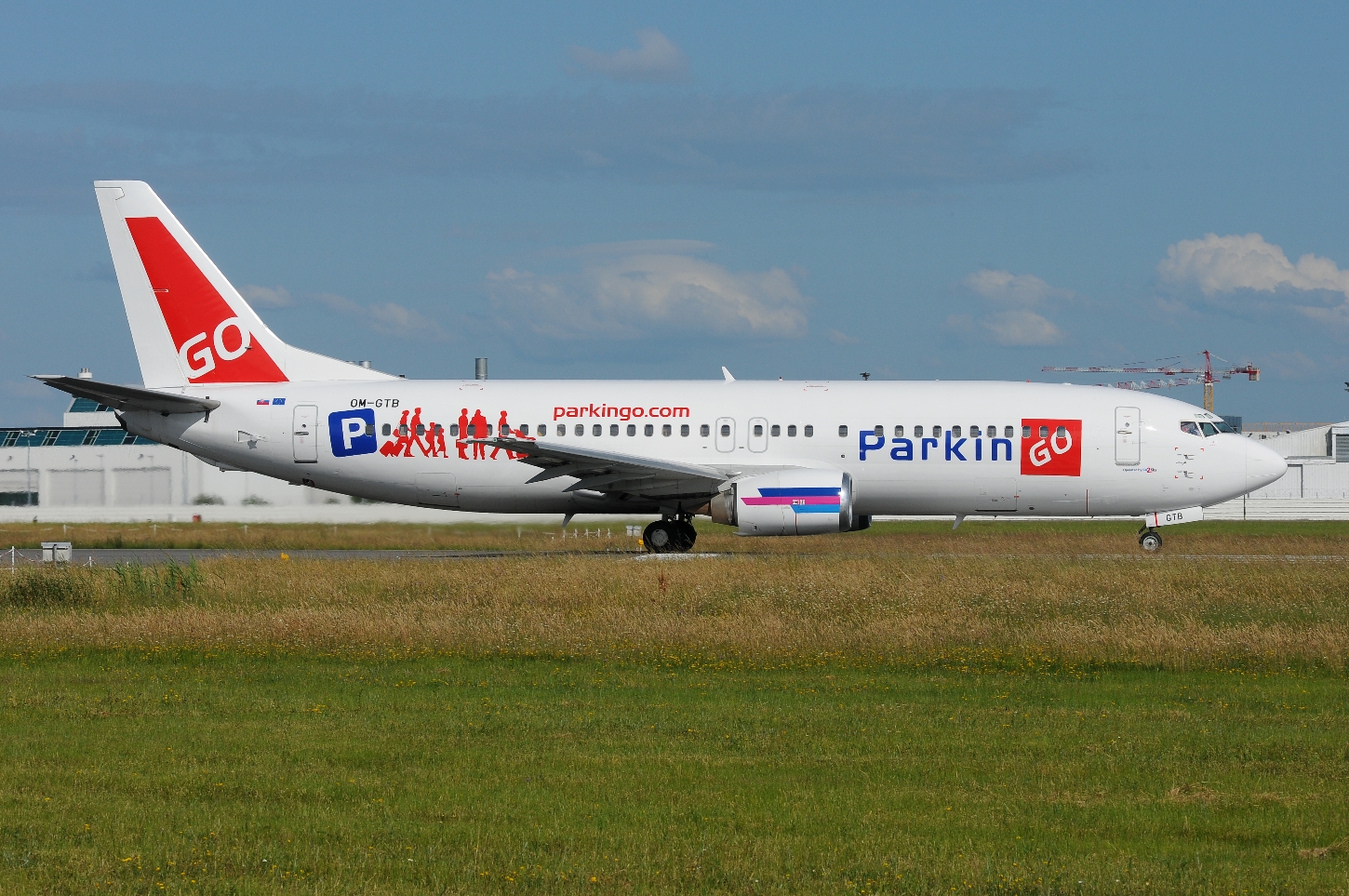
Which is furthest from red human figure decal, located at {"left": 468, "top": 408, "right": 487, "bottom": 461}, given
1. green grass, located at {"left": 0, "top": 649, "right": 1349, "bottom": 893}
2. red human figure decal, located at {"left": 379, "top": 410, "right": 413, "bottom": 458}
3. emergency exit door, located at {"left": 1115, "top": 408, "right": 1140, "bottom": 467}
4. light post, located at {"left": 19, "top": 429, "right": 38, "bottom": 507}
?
light post, located at {"left": 19, "top": 429, "right": 38, "bottom": 507}

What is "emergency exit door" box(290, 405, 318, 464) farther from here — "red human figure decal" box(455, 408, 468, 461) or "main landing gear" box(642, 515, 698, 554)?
"main landing gear" box(642, 515, 698, 554)

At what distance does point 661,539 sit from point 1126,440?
10667mm

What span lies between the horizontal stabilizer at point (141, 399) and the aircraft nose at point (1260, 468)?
23448 millimetres

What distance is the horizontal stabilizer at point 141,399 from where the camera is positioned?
31.1 m

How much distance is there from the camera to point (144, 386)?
111ft

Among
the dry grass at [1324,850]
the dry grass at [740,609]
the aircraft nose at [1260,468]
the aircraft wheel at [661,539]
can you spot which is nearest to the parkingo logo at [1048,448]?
the aircraft nose at [1260,468]

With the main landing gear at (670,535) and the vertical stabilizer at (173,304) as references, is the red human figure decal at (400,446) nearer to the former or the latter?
the vertical stabilizer at (173,304)

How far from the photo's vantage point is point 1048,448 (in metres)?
31.7

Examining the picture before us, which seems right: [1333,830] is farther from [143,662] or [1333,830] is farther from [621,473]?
[621,473]

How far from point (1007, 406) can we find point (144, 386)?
20061 millimetres

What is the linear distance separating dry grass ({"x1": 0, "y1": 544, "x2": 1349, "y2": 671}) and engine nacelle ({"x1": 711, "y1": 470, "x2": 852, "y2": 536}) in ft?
9.13

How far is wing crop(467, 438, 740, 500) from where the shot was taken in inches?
1188

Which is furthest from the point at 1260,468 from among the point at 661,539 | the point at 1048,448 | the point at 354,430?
the point at 354,430

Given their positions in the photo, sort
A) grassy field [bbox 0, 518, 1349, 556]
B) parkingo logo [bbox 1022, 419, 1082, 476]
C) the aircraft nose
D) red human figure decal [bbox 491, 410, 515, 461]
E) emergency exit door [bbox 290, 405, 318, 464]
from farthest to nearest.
Answer: grassy field [bbox 0, 518, 1349, 556], emergency exit door [bbox 290, 405, 318, 464], red human figure decal [bbox 491, 410, 515, 461], the aircraft nose, parkingo logo [bbox 1022, 419, 1082, 476]
